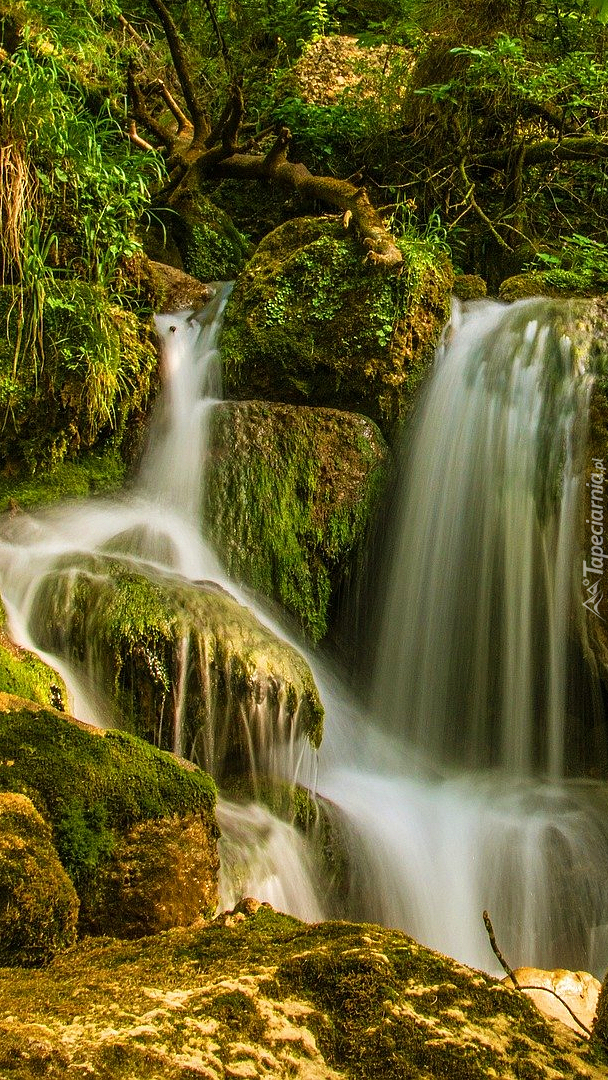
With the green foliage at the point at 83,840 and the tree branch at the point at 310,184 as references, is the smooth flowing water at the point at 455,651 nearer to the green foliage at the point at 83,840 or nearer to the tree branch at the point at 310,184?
the tree branch at the point at 310,184

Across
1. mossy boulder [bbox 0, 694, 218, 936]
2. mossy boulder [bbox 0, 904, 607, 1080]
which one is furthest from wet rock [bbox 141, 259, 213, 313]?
mossy boulder [bbox 0, 904, 607, 1080]

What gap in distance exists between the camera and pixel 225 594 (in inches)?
193

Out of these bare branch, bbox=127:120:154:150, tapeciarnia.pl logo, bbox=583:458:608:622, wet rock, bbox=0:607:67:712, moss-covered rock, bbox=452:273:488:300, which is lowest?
wet rock, bbox=0:607:67:712

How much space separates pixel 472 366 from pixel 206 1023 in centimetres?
571

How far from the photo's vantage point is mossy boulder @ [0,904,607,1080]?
127cm

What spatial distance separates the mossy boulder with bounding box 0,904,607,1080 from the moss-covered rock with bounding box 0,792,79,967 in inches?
12.0

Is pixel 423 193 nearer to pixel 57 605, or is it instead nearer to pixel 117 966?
pixel 57 605

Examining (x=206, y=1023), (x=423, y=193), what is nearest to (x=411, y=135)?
(x=423, y=193)

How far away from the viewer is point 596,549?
5504mm

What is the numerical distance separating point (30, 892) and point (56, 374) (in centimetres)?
413

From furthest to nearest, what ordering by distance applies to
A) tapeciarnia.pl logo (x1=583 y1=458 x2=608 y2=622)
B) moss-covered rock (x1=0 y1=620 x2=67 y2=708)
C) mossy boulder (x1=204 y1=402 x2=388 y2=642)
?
1. mossy boulder (x1=204 y1=402 x2=388 y2=642)
2. tapeciarnia.pl logo (x1=583 y1=458 x2=608 y2=622)
3. moss-covered rock (x1=0 y1=620 x2=67 y2=708)

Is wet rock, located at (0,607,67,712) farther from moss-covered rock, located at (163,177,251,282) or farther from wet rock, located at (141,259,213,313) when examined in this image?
moss-covered rock, located at (163,177,251,282)

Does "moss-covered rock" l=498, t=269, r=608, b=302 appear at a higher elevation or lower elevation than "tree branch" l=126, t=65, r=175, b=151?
lower

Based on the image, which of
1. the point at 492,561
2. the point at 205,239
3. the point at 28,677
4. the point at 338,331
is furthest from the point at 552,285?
the point at 28,677
